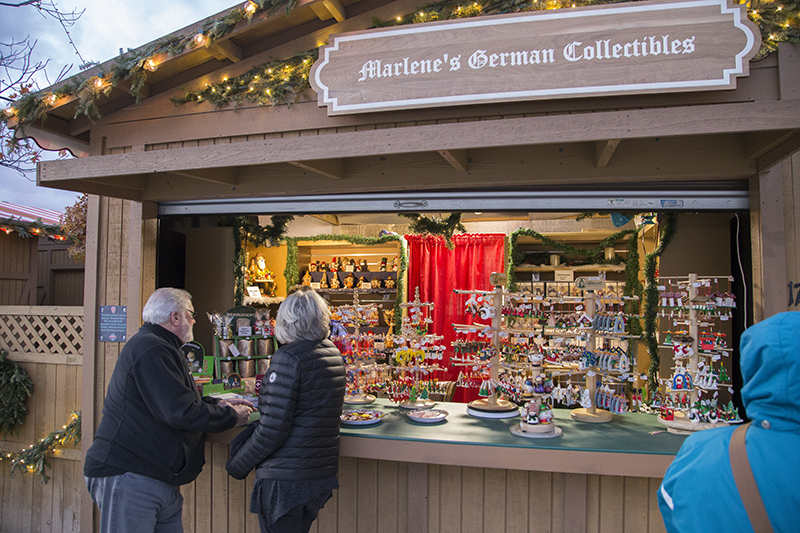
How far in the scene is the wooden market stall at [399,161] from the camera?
2.62m

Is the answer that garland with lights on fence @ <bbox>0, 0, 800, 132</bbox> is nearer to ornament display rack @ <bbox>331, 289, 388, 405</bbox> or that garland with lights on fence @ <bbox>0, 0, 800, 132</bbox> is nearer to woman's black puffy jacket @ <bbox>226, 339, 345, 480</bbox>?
ornament display rack @ <bbox>331, 289, 388, 405</bbox>

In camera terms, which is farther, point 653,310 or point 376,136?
point 653,310

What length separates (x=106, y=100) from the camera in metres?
3.84

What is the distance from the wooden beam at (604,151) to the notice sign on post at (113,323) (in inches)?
132

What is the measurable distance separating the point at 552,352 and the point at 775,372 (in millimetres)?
2190

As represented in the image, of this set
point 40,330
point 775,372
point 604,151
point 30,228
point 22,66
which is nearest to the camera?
point 775,372

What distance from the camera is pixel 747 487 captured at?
3.42 feet

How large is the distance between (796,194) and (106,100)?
4550 mm

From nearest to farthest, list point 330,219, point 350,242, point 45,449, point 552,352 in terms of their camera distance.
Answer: point 552,352 < point 45,449 < point 350,242 < point 330,219

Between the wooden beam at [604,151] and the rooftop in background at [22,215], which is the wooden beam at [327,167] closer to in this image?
the wooden beam at [604,151]

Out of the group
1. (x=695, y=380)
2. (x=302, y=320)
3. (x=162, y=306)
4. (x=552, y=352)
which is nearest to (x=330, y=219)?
(x=552, y=352)

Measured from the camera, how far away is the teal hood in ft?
3.36

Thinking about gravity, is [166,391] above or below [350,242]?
below

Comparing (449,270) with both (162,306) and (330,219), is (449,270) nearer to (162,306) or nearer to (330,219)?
(330,219)
